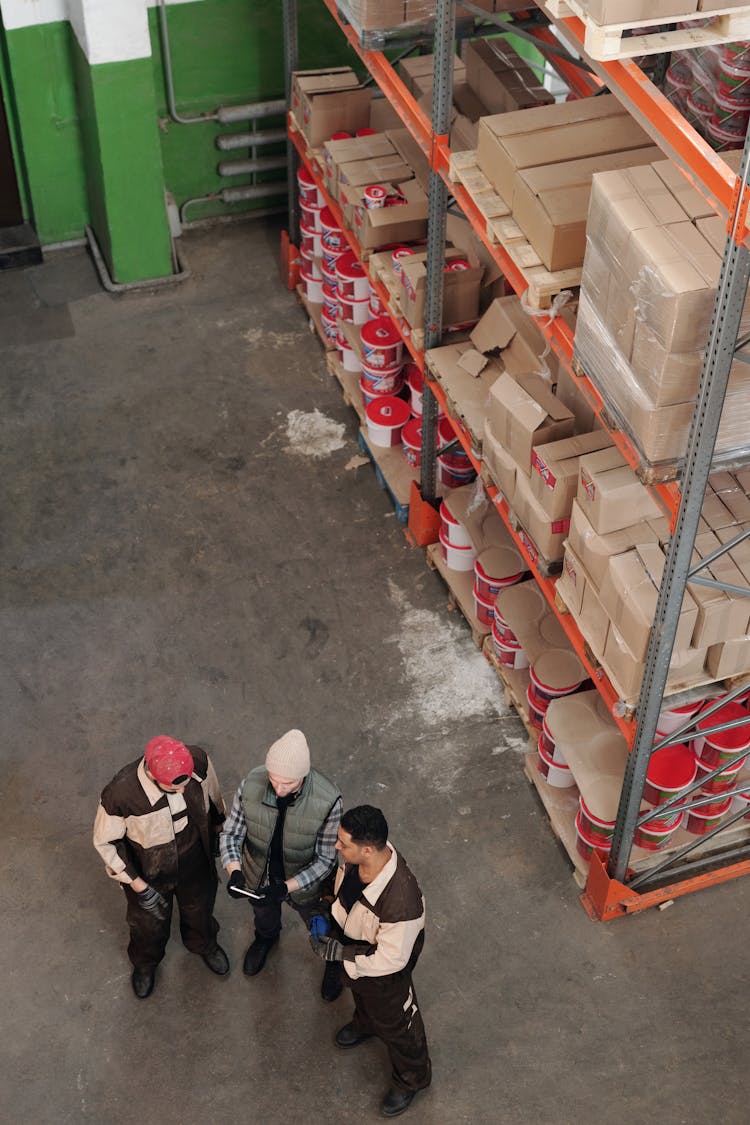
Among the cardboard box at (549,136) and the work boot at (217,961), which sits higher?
the cardboard box at (549,136)

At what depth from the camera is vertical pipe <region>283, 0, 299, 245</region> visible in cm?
922

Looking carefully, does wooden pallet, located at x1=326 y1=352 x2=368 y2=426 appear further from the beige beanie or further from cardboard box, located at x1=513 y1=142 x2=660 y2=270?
the beige beanie

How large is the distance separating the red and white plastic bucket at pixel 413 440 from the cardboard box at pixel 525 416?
1.75 metres

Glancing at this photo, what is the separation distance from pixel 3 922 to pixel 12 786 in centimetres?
84

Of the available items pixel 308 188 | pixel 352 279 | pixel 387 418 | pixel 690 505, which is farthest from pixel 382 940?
pixel 308 188

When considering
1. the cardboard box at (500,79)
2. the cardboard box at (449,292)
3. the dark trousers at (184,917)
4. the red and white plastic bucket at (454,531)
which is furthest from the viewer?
the red and white plastic bucket at (454,531)

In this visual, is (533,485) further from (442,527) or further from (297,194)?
(297,194)

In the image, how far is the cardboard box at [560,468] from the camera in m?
6.00

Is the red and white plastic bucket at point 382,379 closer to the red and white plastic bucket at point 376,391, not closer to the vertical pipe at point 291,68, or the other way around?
the red and white plastic bucket at point 376,391

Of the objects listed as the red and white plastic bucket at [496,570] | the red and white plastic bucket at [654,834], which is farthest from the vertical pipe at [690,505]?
the red and white plastic bucket at [496,570]

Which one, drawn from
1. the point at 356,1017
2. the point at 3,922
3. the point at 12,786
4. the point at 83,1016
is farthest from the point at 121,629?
the point at 356,1017

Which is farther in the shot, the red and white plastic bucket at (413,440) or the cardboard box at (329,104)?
the cardboard box at (329,104)

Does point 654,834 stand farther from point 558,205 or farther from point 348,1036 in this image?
point 558,205

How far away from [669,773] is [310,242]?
5.30 metres
